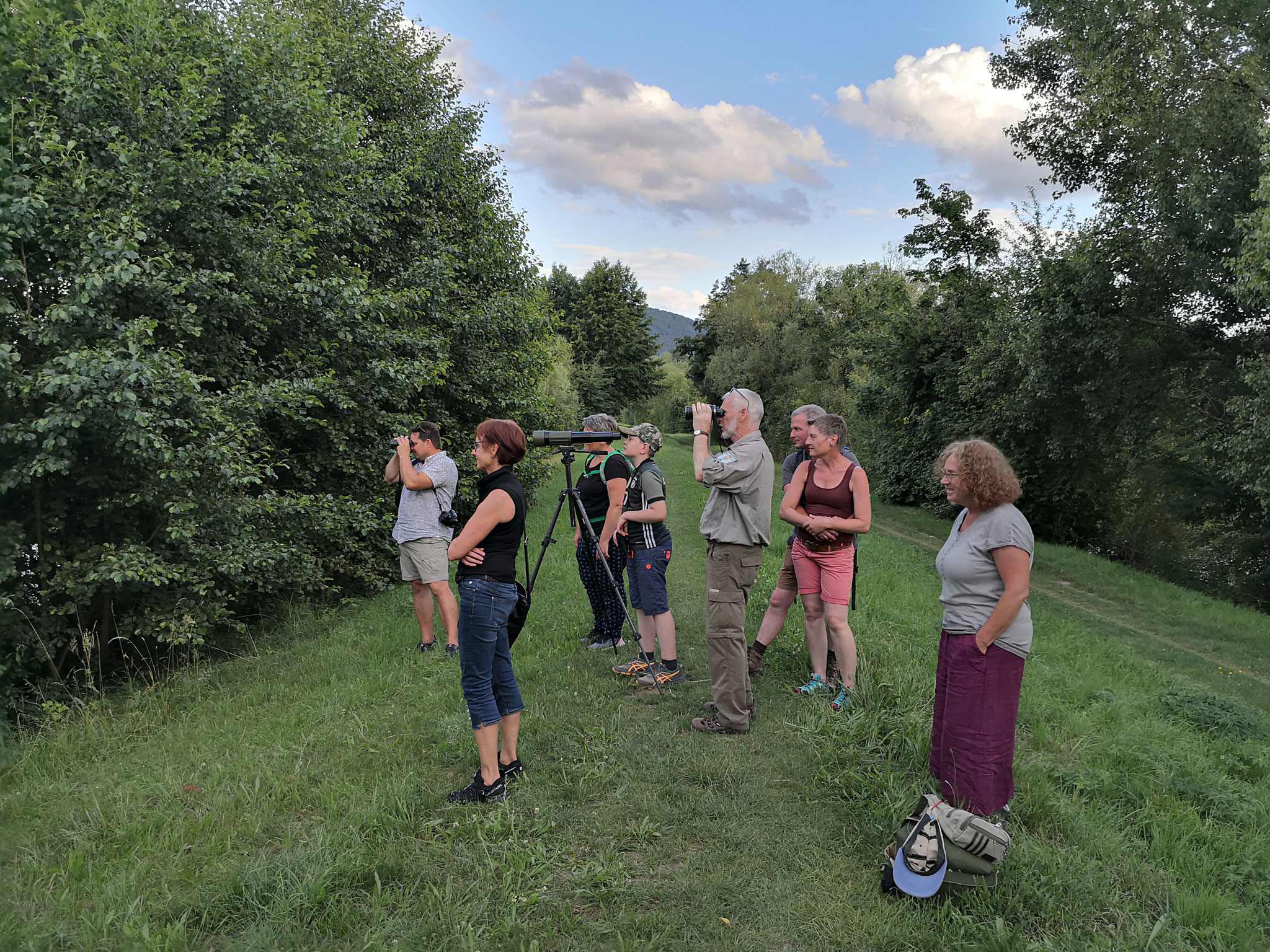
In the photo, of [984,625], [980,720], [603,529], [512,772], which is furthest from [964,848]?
[603,529]

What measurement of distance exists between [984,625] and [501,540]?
104 inches

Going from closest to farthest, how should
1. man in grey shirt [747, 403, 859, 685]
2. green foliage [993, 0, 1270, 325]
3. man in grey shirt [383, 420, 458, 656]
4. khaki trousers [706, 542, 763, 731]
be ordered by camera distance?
khaki trousers [706, 542, 763, 731] < man in grey shirt [747, 403, 859, 685] < man in grey shirt [383, 420, 458, 656] < green foliage [993, 0, 1270, 325]

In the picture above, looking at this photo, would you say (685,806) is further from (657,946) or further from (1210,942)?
(1210,942)

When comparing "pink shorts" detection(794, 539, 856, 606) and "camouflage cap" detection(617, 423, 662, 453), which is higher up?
"camouflage cap" detection(617, 423, 662, 453)

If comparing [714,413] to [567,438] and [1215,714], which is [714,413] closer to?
[567,438]

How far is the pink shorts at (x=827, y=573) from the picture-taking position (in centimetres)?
522

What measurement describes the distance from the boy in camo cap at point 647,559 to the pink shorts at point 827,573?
44.1 inches

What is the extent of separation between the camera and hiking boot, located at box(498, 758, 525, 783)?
4.19 metres

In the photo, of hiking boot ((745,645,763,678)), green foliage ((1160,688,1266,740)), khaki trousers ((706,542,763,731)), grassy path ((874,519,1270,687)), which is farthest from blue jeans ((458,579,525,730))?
grassy path ((874,519,1270,687))

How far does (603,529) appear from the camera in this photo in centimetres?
638

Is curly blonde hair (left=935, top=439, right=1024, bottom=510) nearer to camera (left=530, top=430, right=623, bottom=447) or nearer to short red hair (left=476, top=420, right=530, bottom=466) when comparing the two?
short red hair (left=476, top=420, right=530, bottom=466)

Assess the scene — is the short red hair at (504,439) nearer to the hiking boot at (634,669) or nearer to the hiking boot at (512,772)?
the hiking boot at (512,772)

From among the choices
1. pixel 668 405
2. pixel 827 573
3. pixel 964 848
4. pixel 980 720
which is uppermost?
pixel 668 405

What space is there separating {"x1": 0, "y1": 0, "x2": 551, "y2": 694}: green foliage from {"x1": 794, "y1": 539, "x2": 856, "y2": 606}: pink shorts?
16.7 ft
